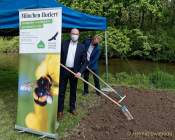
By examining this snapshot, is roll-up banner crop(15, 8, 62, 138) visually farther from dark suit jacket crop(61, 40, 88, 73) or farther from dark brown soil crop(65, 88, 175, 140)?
dark suit jacket crop(61, 40, 88, 73)

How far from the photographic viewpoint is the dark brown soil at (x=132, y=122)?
8250 millimetres

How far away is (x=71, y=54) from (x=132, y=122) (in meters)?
1.94

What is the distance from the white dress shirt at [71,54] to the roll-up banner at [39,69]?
112cm

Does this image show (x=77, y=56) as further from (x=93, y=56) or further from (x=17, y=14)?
(x=93, y=56)

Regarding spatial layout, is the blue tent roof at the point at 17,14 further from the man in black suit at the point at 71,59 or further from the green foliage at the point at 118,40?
the green foliage at the point at 118,40

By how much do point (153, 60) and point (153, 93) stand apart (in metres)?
22.3

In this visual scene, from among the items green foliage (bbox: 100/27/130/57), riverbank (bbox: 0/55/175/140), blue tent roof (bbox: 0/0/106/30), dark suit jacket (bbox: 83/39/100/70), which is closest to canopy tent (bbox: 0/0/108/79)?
blue tent roof (bbox: 0/0/106/30)

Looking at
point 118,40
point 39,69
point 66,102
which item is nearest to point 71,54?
point 39,69

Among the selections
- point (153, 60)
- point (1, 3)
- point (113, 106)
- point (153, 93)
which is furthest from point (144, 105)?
point (153, 60)

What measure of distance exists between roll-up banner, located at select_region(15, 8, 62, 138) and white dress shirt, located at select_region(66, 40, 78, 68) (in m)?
1.12

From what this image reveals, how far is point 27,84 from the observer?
8.38 m

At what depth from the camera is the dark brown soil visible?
8.25 meters

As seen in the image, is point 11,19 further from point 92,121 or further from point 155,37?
point 155,37

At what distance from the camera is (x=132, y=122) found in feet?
30.2
